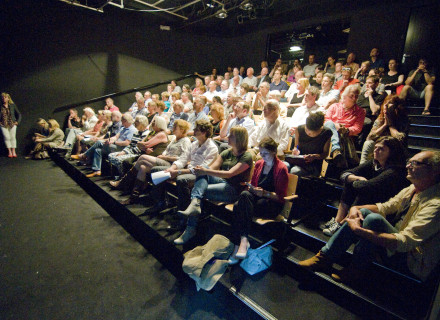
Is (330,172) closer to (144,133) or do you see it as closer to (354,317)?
(354,317)

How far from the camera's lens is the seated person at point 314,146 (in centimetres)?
226

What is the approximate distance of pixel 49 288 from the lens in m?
1.66

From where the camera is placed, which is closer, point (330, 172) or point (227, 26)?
point (330, 172)

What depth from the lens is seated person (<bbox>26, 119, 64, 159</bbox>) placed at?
572 centimetres

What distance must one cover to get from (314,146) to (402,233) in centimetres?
120

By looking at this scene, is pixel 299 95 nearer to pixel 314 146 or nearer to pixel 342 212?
pixel 314 146

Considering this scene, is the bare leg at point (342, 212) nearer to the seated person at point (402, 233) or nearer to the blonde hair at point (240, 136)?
the seated person at point (402, 233)

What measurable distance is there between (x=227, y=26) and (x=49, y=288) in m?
9.43

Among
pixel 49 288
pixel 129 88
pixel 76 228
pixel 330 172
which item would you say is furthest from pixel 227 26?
pixel 49 288

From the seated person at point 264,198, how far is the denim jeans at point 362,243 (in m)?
0.50

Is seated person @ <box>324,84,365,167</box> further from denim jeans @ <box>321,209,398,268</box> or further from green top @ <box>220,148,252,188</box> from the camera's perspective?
denim jeans @ <box>321,209,398,268</box>

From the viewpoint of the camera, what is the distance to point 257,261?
1745mm

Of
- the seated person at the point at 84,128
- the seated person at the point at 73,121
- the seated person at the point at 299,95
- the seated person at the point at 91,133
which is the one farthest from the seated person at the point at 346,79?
the seated person at the point at 73,121

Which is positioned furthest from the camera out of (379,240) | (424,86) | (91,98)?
(91,98)
